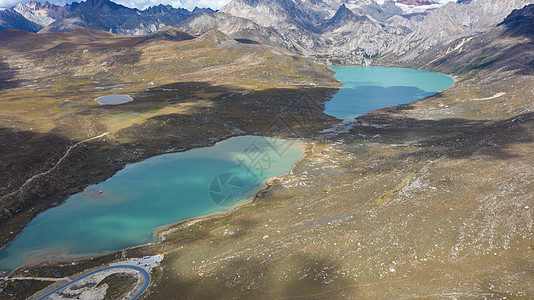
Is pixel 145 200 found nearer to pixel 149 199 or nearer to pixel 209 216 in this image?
pixel 149 199

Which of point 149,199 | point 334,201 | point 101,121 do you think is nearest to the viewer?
point 334,201

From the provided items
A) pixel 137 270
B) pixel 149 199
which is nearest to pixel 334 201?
pixel 137 270

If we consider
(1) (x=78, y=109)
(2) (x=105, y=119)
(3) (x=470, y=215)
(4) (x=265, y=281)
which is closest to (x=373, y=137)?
(3) (x=470, y=215)

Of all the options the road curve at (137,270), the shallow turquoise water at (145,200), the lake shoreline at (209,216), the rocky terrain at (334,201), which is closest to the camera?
the rocky terrain at (334,201)

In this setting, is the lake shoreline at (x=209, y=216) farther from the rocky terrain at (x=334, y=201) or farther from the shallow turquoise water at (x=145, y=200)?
the shallow turquoise water at (x=145, y=200)

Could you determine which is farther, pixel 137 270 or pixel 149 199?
pixel 149 199

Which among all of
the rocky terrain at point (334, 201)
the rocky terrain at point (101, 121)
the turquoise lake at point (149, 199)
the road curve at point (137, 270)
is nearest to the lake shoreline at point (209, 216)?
the rocky terrain at point (334, 201)

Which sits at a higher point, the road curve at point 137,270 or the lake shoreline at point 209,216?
the road curve at point 137,270

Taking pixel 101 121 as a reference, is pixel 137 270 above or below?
below

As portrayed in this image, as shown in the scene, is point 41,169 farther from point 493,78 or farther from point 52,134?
point 493,78
